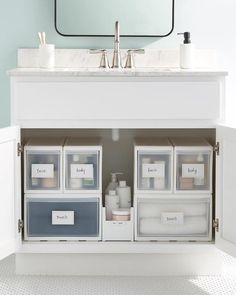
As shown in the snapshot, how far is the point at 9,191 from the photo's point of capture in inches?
110

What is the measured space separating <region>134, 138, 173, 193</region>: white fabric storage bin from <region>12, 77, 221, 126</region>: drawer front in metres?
0.18

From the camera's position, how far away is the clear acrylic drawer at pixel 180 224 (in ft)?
9.82

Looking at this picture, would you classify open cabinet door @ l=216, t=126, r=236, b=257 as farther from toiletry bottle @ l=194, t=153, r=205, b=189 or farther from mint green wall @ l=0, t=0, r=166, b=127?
mint green wall @ l=0, t=0, r=166, b=127

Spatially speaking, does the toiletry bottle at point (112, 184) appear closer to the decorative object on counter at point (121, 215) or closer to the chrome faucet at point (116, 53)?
the decorative object on counter at point (121, 215)

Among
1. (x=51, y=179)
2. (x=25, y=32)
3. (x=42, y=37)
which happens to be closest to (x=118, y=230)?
(x=51, y=179)

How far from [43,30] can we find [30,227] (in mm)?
1072

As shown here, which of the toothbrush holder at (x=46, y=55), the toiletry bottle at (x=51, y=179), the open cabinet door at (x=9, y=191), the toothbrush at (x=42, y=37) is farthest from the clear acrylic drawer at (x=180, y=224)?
the toothbrush at (x=42, y=37)

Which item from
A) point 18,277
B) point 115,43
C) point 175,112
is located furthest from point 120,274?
point 115,43

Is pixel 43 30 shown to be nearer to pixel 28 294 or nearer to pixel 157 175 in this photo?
pixel 157 175

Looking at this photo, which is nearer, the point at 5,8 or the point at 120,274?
the point at 120,274

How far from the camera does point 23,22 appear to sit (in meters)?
3.40

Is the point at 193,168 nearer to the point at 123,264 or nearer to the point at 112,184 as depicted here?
the point at 112,184

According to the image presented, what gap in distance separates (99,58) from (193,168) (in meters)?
0.82

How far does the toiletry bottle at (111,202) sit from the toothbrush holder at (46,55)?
70 centimetres
